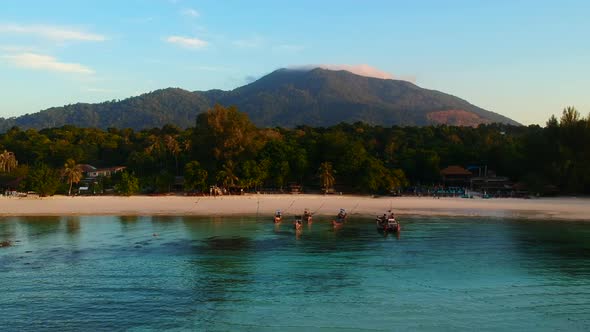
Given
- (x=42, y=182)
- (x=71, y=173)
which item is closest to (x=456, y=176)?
(x=71, y=173)

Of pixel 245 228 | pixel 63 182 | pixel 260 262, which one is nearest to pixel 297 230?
pixel 245 228

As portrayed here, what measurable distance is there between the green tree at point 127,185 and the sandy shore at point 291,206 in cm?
173

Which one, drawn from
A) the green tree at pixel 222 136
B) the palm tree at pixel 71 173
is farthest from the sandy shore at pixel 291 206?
the green tree at pixel 222 136

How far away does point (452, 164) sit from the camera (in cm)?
8156

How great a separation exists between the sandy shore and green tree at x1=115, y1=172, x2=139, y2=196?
1.73 meters

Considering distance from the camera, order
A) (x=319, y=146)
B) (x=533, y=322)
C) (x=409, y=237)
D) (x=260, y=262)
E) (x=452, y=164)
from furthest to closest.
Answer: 1. (x=452, y=164)
2. (x=319, y=146)
3. (x=409, y=237)
4. (x=260, y=262)
5. (x=533, y=322)

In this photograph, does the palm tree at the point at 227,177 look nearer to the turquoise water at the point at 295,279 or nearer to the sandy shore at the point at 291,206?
the sandy shore at the point at 291,206

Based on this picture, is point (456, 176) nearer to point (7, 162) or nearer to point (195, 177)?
point (195, 177)

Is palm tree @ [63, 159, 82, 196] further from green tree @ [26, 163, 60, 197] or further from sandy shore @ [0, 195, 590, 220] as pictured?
sandy shore @ [0, 195, 590, 220]

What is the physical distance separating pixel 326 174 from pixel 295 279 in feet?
145

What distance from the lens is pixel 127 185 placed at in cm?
6538

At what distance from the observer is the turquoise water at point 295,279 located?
62.8 feet

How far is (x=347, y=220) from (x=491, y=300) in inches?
1057

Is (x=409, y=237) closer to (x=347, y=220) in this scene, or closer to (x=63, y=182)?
(x=347, y=220)
